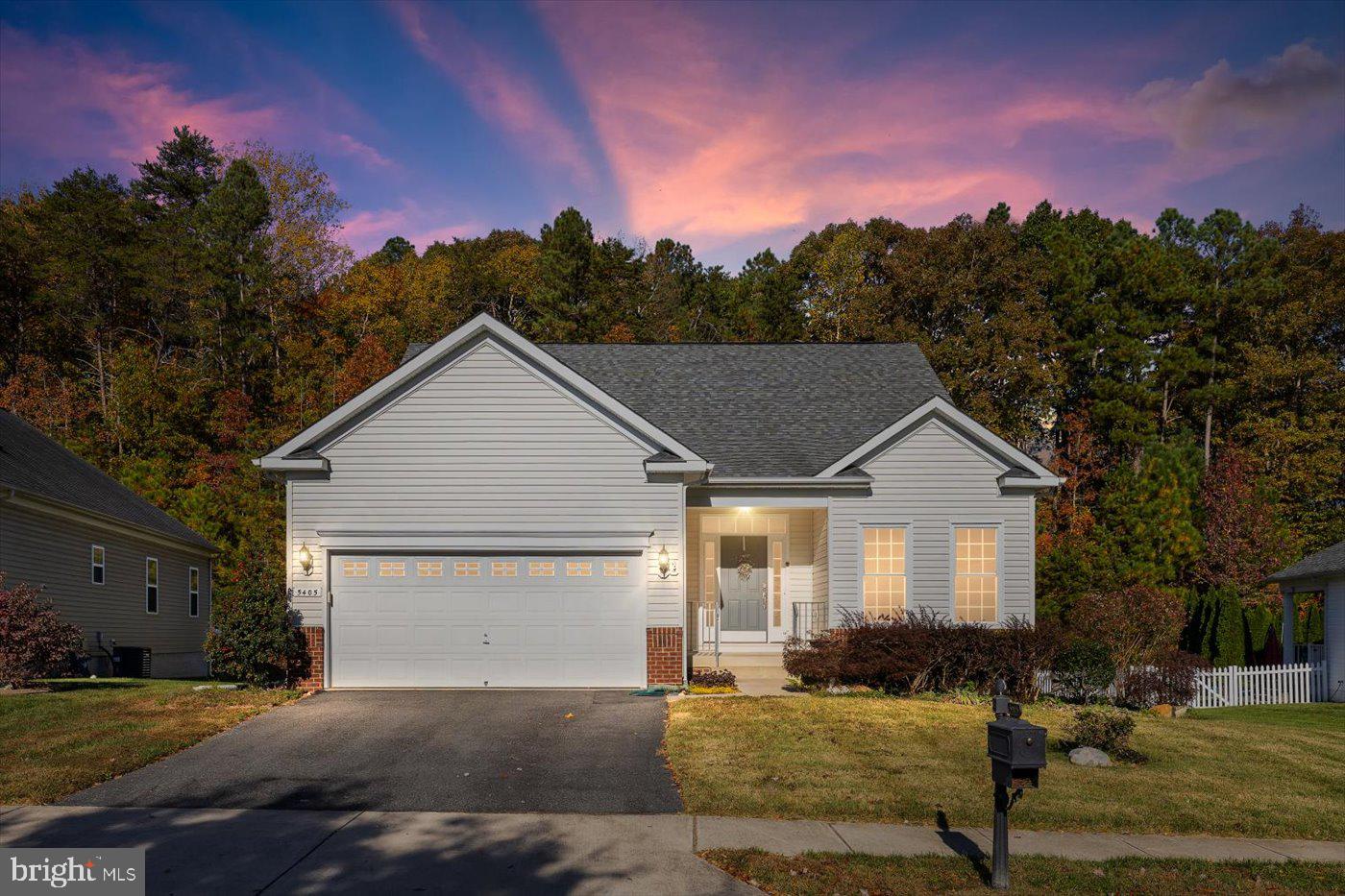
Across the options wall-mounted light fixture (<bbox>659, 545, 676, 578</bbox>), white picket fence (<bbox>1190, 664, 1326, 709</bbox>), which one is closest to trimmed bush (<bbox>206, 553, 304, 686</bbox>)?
wall-mounted light fixture (<bbox>659, 545, 676, 578</bbox>)

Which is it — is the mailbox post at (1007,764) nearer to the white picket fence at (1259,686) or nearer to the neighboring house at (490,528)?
the neighboring house at (490,528)

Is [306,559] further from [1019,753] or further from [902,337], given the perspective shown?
[902,337]

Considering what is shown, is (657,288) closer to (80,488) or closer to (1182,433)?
(1182,433)

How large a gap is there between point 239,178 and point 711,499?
106 ft

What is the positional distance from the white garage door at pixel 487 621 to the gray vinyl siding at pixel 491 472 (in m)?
0.64

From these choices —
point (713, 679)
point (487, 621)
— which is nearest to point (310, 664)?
point (487, 621)

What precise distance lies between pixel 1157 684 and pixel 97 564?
78.2 feet

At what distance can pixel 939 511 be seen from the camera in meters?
20.5

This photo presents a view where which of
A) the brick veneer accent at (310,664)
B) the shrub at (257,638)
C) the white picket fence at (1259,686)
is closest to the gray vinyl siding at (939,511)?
the white picket fence at (1259,686)

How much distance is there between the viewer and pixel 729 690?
18.1 metres

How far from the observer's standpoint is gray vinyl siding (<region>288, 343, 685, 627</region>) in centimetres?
1873

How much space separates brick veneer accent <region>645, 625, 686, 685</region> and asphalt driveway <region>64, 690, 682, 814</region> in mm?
1203

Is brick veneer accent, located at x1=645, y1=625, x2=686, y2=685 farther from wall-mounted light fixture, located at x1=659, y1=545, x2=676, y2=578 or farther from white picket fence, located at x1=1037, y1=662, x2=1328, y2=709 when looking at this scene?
white picket fence, located at x1=1037, y1=662, x2=1328, y2=709

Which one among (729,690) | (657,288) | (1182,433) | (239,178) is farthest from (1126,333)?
(239,178)
